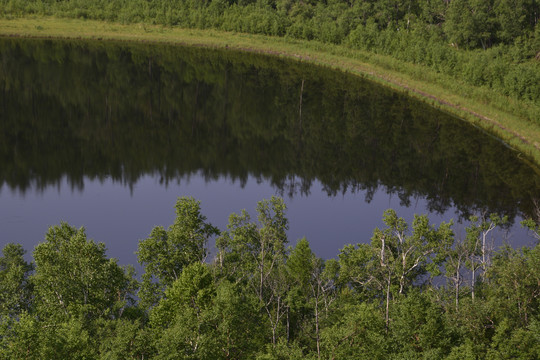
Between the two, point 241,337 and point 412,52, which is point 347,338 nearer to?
point 241,337

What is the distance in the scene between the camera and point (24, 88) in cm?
11581

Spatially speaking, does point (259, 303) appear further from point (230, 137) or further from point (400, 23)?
point (400, 23)

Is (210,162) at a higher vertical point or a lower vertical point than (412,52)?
lower

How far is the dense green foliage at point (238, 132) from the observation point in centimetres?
8081

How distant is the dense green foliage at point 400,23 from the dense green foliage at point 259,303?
197 feet

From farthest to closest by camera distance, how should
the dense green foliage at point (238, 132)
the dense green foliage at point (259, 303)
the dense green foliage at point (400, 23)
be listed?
the dense green foliage at point (400, 23) < the dense green foliage at point (238, 132) < the dense green foliage at point (259, 303)

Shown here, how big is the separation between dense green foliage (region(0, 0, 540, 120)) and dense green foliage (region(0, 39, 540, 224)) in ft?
40.0

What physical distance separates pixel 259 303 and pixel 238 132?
204 feet

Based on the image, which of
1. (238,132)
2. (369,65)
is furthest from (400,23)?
(238,132)

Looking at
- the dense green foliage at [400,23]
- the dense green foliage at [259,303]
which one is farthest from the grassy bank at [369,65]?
the dense green foliage at [259,303]

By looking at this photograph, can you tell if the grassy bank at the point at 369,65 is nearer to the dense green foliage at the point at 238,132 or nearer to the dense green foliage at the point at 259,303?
the dense green foliage at the point at 238,132

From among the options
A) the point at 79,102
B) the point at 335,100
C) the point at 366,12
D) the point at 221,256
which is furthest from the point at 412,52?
the point at 221,256

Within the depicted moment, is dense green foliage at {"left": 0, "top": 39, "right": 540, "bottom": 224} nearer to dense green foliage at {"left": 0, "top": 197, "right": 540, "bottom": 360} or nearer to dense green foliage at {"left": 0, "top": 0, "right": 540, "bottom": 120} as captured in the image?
dense green foliage at {"left": 0, "top": 0, "right": 540, "bottom": 120}

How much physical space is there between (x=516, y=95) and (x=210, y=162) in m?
54.6
